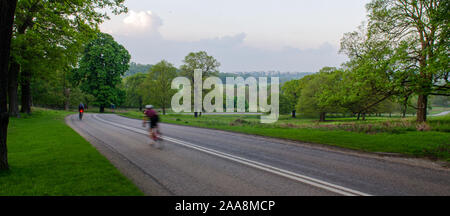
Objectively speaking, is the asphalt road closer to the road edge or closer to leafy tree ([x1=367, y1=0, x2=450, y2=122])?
the road edge

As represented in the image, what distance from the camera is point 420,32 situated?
15.0 m

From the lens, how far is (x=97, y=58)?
40812 millimetres

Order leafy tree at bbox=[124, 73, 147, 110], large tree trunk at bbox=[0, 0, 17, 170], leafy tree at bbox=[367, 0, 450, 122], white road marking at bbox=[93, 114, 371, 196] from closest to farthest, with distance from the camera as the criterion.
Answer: white road marking at bbox=[93, 114, 371, 196], large tree trunk at bbox=[0, 0, 17, 170], leafy tree at bbox=[367, 0, 450, 122], leafy tree at bbox=[124, 73, 147, 110]

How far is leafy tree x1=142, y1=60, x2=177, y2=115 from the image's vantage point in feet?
137

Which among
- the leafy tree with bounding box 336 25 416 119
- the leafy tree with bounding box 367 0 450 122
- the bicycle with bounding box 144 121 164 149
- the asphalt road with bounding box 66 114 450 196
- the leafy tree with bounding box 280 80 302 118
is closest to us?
the asphalt road with bounding box 66 114 450 196

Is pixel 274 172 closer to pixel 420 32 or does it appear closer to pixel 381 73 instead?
pixel 381 73

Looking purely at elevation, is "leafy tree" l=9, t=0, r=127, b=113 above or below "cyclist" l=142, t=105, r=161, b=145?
above

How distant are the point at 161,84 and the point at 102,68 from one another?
11.6 metres

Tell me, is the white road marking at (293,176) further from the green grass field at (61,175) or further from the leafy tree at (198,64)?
the leafy tree at (198,64)

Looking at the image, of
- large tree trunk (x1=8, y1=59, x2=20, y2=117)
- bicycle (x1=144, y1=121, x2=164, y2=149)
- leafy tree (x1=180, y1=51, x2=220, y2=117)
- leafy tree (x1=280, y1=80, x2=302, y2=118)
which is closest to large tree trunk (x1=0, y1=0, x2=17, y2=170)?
bicycle (x1=144, y1=121, x2=164, y2=149)

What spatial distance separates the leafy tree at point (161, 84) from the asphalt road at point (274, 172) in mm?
33263

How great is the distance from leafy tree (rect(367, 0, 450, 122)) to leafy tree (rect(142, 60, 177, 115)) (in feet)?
112

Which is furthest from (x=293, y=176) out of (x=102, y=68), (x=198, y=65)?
(x=102, y=68)
